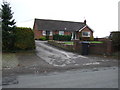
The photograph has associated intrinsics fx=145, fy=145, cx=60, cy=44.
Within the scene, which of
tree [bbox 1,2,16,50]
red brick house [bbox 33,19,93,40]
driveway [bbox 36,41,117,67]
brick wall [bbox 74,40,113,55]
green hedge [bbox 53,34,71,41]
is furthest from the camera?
red brick house [bbox 33,19,93,40]

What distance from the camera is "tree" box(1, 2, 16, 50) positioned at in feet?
54.0

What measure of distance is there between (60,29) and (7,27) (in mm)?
22889

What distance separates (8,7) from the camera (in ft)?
56.2

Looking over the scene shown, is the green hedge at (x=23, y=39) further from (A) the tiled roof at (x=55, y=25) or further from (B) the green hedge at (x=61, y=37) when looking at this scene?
(A) the tiled roof at (x=55, y=25)

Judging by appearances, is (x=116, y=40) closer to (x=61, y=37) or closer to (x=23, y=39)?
(x=23, y=39)

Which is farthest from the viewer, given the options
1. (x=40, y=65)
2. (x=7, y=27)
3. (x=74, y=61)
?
(x=7, y=27)

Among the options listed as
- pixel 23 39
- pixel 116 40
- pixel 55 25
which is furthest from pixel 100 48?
pixel 55 25

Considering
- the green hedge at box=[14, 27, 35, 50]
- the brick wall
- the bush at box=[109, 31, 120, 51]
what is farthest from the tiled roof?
the bush at box=[109, 31, 120, 51]

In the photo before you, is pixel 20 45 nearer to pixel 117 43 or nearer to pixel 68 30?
pixel 117 43

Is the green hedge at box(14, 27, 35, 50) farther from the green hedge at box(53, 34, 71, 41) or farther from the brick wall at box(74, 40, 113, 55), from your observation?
the green hedge at box(53, 34, 71, 41)

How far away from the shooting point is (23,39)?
17.3 m

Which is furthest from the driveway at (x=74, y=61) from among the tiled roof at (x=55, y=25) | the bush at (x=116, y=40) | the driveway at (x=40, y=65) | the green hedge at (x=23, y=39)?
the tiled roof at (x=55, y=25)

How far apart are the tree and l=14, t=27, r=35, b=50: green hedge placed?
0.50 metres

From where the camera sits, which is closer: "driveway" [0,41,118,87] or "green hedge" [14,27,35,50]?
"driveway" [0,41,118,87]
